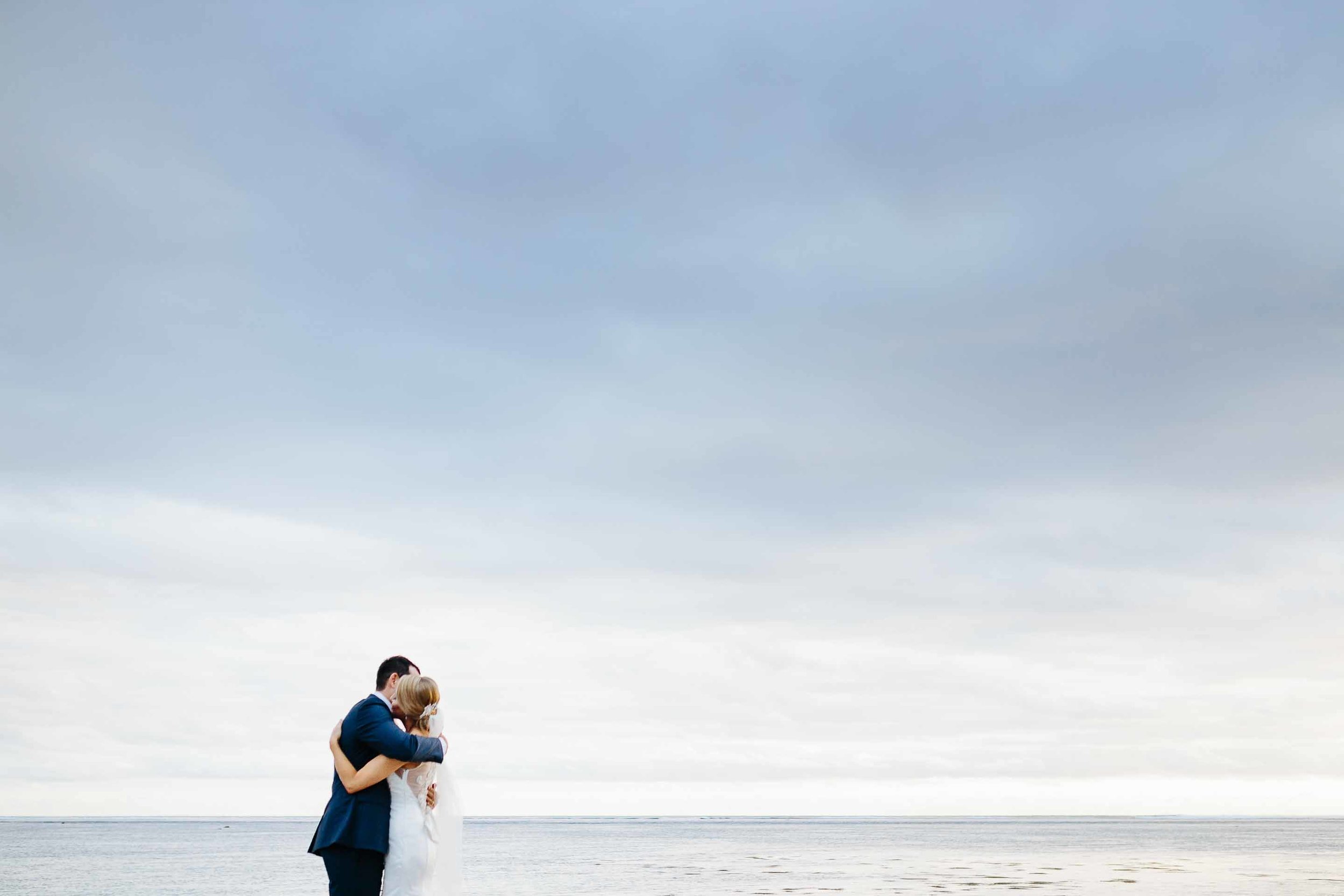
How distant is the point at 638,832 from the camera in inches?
5295

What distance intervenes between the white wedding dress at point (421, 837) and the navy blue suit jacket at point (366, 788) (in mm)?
88

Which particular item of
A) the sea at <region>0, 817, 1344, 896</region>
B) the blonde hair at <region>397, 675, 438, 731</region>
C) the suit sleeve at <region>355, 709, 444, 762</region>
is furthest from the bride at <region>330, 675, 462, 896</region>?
the sea at <region>0, 817, 1344, 896</region>

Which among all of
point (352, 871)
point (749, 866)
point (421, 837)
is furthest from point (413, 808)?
point (749, 866)

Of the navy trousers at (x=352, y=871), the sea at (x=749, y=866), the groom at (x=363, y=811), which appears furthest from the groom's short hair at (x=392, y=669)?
the sea at (x=749, y=866)

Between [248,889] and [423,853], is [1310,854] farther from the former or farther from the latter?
[423,853]

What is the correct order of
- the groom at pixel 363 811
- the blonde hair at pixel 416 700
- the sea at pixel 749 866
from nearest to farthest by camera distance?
the groom at pixel 363 811 → the blonde hair at pixel 416 700 → the sea at pixel 749 866

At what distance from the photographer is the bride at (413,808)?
7406 mm

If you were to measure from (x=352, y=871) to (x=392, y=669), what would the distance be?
125 cm

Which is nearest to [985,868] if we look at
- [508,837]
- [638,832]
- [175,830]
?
[508,837]

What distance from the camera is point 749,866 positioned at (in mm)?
50219

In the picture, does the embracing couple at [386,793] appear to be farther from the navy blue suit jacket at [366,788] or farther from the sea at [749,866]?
the sea at [749,866]

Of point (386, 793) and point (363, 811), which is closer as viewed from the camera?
point (363, 811)

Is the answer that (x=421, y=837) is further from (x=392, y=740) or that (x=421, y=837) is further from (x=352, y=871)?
(x=392, y=740)

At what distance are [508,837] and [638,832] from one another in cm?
2460
